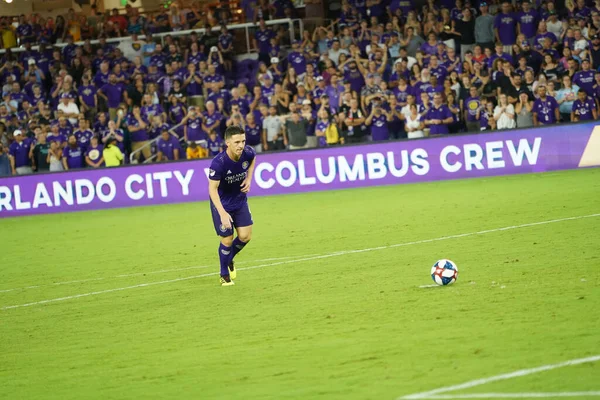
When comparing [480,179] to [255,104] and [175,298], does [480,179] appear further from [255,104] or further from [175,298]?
[175,298]

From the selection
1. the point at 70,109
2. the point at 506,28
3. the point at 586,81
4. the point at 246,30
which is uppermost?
the point at 246,30

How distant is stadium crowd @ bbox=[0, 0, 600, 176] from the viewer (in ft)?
82.9

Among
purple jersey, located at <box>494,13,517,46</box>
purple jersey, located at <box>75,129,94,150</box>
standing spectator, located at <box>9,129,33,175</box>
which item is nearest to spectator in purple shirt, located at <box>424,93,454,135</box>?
purple jersey, located at <box>494,13,517,46</box>

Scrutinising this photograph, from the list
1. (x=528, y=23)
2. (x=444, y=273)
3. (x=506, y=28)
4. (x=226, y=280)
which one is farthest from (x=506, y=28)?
(x=444, y=273)

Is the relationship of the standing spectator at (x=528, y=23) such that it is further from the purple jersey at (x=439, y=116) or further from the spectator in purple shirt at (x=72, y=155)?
the spectator in purple shirt at (x=72, y=155)

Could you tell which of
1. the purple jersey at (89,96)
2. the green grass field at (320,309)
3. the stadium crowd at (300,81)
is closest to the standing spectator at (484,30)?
the stadium crowd at (300,81)

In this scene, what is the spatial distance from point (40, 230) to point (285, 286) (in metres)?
12.2

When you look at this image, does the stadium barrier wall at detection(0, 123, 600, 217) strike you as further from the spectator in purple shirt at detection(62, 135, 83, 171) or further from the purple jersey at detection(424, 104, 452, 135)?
the spectator in purple shirt at detection(62, 135, 83, 171)

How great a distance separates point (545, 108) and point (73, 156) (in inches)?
525

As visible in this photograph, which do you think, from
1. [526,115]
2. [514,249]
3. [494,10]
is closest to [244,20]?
[494,10]

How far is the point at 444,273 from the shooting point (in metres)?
10.4

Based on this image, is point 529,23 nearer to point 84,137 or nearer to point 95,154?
point 95,154

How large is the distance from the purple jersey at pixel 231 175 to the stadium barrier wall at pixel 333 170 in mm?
12337

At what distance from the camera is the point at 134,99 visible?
3064 centimetres
